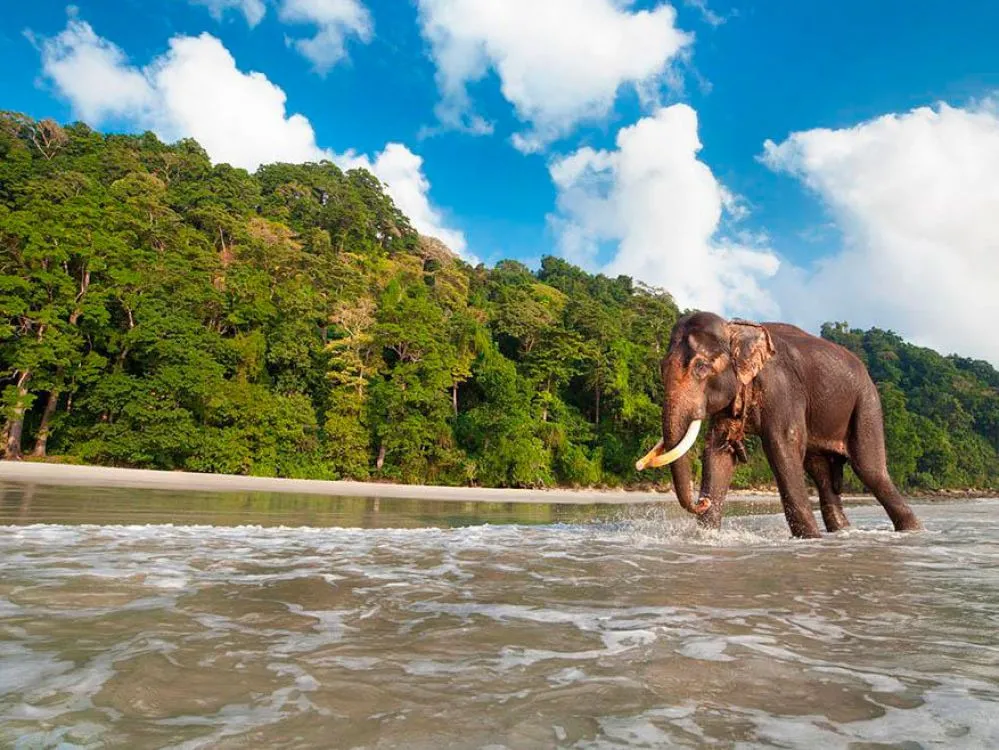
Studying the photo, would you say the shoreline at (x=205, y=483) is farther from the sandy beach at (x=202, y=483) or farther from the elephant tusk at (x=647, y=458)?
the elephant tusk at (x=647, y=458)

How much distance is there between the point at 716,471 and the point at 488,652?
578cm

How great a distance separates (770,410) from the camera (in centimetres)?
713

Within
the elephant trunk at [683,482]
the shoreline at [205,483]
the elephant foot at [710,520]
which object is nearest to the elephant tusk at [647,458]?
the elephant trunk at [683,482]

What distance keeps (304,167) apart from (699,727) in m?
94.4

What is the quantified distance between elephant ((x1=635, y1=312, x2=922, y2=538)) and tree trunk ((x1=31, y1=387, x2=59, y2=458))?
28132mm

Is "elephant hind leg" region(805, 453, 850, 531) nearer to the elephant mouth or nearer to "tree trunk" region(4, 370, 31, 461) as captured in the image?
the elephant mouth

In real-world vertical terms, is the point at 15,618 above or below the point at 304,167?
below

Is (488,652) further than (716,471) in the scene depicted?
No

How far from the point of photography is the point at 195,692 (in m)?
1.86

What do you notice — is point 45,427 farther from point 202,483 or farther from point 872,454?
point 872,454

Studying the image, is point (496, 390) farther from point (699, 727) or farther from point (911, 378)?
point (911, 378)

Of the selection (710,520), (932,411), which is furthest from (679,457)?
(932,411)

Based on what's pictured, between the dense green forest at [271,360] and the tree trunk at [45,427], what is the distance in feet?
0.22

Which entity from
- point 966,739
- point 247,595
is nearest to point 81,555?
point 247,595
